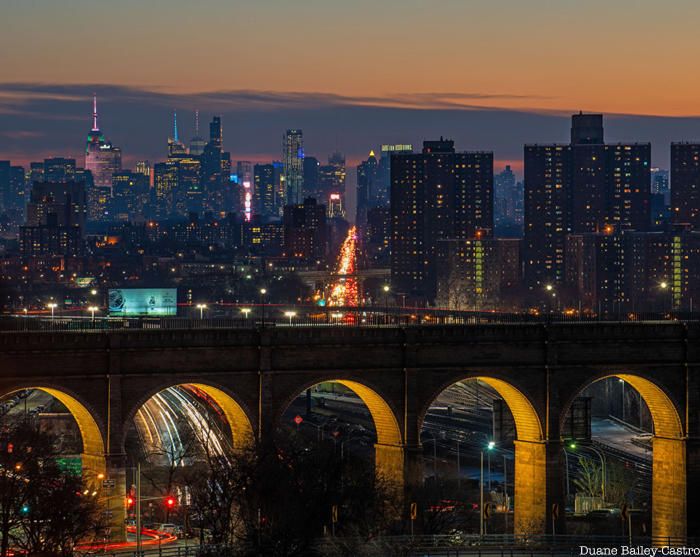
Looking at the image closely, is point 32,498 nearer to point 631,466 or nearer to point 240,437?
point 240,437

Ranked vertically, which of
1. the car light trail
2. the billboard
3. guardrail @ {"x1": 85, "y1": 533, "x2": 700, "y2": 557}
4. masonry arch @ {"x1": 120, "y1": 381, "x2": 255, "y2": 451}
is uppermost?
the billboard

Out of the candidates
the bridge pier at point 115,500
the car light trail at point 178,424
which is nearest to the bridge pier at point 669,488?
the car light trail at point 178,424

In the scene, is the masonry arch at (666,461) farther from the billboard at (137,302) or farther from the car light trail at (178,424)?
the billboard at (137,302)

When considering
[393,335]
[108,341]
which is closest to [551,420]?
[393,335]

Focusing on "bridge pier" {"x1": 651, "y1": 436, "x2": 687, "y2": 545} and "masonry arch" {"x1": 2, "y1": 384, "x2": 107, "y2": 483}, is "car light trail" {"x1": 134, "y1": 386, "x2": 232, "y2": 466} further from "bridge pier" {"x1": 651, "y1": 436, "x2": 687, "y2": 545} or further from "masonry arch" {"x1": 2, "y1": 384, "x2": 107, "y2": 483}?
"bridge pier" {"x1": 651, "y1": 436, "x2": 687, "y2": 545}

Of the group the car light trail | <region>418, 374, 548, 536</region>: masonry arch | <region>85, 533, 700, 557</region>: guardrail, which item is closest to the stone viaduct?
<region>418, 374, 548, 536</region>: masonry arch

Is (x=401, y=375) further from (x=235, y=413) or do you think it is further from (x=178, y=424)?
(x=178, y=424)

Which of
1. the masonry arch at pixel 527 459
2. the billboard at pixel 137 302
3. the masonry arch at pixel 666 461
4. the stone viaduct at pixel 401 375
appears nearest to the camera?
the stone viaduct at pixel 401 375
